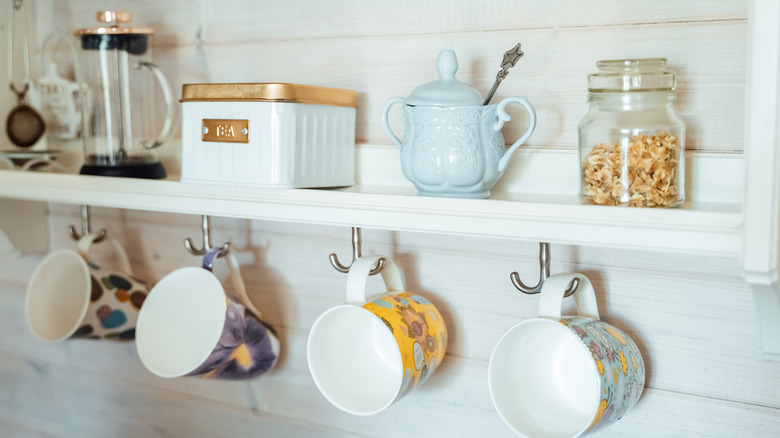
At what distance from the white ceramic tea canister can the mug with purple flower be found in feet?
1.24

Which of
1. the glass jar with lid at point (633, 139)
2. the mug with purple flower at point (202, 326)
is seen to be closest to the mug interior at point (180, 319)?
the mug with purple flower at point (202, 326)

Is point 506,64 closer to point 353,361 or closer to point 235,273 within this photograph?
point 353,361

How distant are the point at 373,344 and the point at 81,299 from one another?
1.73 ft

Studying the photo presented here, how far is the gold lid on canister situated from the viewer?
0.93 m

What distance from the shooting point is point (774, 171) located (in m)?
0.60

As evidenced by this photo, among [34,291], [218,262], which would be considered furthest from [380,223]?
[34,291]

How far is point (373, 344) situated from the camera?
1.04m

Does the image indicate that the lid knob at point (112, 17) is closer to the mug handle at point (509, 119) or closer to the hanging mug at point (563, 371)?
the mug handle at point (509, 119)

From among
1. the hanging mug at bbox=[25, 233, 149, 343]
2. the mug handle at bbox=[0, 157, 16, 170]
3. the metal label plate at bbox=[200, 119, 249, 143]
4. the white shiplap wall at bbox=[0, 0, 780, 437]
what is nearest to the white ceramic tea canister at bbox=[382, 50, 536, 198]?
the white shiplap wall at bbox=[0, 0, 780, 437]

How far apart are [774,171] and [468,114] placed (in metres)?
0.33

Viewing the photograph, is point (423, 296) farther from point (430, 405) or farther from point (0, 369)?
point (0, 369)

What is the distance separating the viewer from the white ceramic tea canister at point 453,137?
84 centimetres

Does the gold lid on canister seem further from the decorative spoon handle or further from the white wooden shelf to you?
the decorative spoon handle

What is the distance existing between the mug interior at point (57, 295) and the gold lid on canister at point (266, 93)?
1.34 ft
